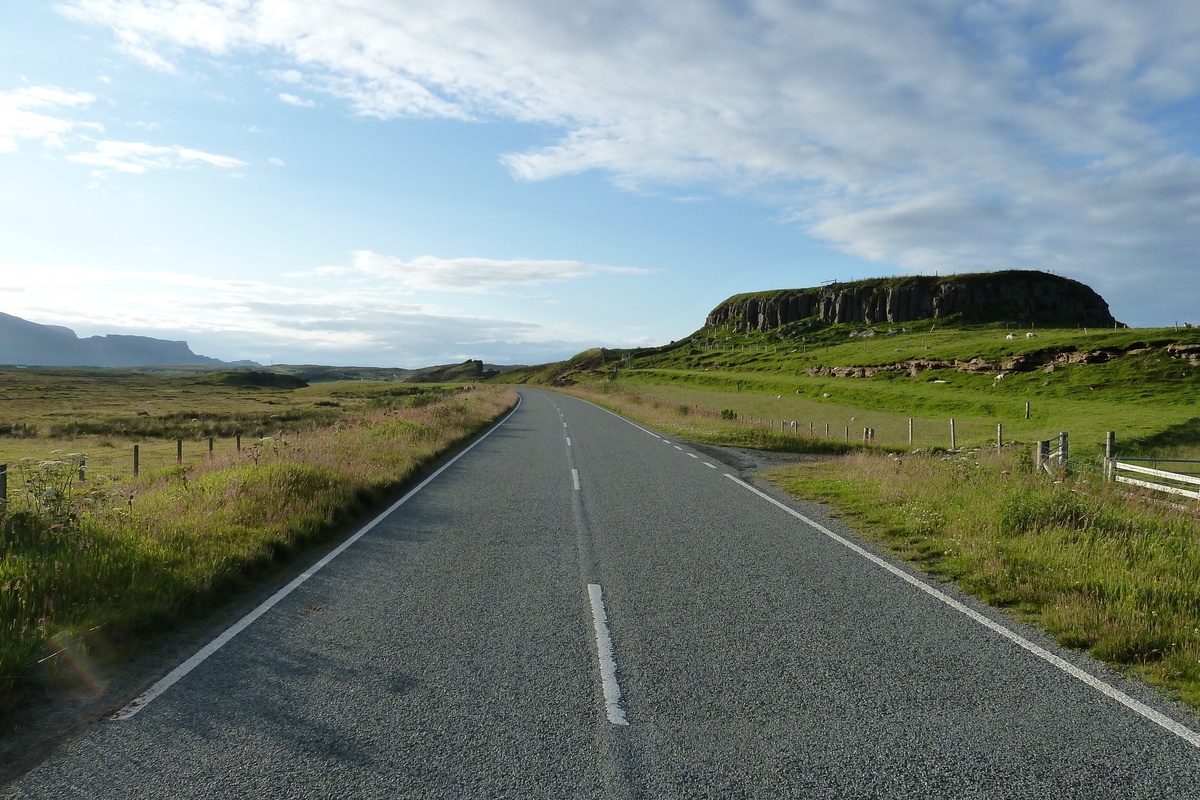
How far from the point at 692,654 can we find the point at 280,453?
11.4m

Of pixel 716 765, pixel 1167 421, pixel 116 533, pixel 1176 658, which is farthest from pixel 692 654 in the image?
pixel 1167 421

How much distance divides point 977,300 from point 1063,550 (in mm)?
169871

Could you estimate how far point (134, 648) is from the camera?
499 cm

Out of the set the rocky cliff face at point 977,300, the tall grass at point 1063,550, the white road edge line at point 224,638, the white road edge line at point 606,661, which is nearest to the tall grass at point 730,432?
the tall grass at point 1063,550

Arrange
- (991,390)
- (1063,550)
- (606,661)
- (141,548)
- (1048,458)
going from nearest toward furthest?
(606,661)
(141,548)
(1063,550)
(1048,458)
(991,390)

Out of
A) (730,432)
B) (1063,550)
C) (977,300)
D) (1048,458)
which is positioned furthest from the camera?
(977,300)

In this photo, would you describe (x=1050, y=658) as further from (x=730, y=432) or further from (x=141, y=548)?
(x=730, y=432)

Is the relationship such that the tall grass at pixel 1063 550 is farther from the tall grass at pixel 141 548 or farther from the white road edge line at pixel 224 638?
the tall grass at pixel 141 548

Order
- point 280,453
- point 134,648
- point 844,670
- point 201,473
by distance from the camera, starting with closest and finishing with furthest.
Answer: point 844,670
point 134,648
point 201,473
point 280,453

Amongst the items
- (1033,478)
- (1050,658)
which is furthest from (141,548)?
(1033,478)

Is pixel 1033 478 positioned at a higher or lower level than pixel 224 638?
higher

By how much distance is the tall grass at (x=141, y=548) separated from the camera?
Result: 4.86 meters

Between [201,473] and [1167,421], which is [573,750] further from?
[1167,421]

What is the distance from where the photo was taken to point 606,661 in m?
4.79
